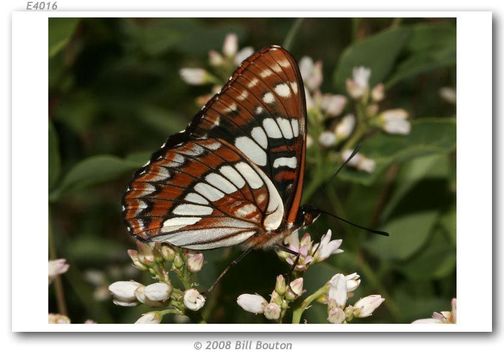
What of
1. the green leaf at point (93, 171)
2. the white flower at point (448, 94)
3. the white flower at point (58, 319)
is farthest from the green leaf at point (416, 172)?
the white flower at point (58, 319)

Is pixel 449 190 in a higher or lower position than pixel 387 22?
lower

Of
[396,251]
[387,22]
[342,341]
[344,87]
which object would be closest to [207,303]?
[342,341]

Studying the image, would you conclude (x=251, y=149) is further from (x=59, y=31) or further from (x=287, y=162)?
(x=59, y=31)

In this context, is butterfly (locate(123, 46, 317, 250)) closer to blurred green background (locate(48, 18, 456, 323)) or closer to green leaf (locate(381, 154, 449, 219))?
blurred green background (locate(48, 18, 456, 323))

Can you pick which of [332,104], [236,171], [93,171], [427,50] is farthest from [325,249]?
[427,50]

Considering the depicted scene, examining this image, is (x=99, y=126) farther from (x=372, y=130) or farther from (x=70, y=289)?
(x=372, y=130)

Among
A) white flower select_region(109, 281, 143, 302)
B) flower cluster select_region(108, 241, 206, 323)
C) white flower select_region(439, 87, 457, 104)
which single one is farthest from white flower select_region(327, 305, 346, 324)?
white flower select_region(439, 87, 457, 104)
